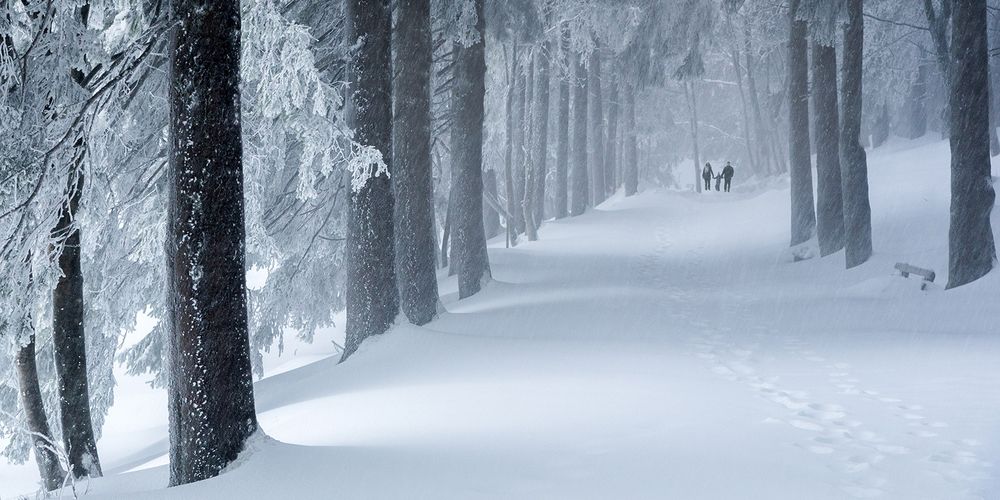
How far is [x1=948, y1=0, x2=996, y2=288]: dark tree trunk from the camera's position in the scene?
1370 cm

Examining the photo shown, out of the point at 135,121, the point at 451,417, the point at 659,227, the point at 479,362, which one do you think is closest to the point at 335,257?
the point at 135,121

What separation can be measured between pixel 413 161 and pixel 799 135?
11.3m

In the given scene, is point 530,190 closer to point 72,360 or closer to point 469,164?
point 469,164

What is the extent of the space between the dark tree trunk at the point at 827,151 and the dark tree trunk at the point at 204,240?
14.9 meters

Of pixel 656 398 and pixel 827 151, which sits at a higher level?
pixel 827 151

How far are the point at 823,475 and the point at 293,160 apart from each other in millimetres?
11768

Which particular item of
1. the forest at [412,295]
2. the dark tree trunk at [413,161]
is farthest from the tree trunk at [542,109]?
the dark tree trunk at [413,161]

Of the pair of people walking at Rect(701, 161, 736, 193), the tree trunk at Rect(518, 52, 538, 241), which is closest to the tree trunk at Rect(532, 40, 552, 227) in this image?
the tree trunk at Rect(518, 52, 538, 241)

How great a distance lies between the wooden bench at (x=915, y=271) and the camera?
14398 mm

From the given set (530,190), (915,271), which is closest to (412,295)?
(915,271)

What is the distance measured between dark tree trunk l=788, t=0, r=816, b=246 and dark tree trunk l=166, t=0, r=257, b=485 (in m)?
16.7

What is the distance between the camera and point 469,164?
54.8 ft

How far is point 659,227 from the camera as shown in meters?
31.7

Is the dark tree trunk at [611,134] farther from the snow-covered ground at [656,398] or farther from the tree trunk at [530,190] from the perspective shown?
the snow-covered ground at [656,398]
